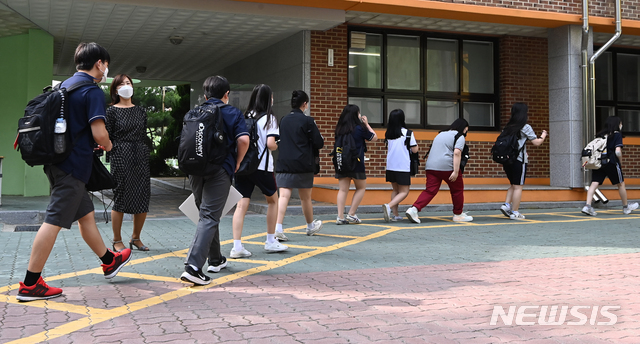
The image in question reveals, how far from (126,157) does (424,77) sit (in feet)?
30.7

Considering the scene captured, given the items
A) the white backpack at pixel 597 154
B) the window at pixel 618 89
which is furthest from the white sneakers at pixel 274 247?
the window at pixel 618 89

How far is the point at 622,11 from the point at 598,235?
24.3 feet

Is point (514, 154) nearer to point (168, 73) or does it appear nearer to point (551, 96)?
point (551, 96)

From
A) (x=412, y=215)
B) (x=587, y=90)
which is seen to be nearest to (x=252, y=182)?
(x=412, y=215)

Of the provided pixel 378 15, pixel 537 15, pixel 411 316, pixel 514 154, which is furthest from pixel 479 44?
pixel 411 316

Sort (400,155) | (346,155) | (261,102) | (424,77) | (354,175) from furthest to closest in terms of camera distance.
Result: (424,77) → (400,155) → (354,175) → (346,155) → (261,102)

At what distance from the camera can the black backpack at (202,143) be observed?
4867 mm

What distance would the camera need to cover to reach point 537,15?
41.9ft

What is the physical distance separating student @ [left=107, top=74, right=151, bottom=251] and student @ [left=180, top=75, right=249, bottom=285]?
1.48 meters

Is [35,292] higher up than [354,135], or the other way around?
[354,135]

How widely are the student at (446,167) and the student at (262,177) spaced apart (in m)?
3.51

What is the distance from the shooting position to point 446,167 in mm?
9742

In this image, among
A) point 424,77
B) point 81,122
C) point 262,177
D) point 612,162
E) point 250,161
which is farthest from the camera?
point 424,77

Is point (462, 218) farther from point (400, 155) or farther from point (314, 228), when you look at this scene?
point (314, 228)
